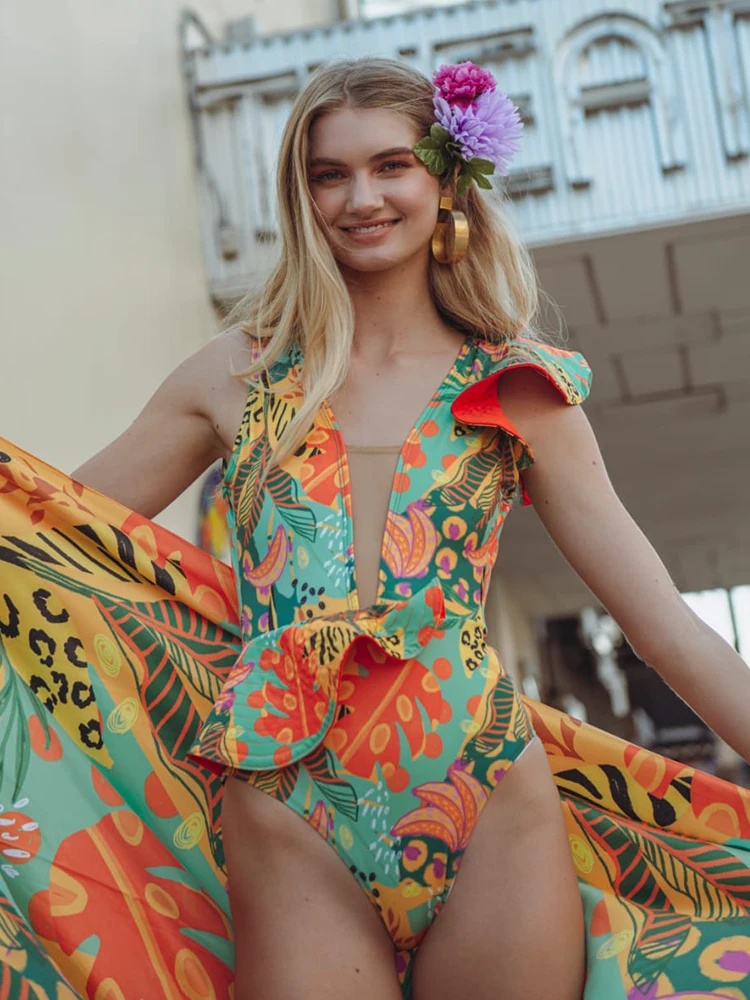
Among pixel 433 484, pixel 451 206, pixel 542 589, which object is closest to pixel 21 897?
pixel 433 484

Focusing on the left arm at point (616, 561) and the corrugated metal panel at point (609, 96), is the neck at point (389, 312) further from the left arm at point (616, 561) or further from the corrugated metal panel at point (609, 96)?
the corrugated metal panel at point (609, 96)

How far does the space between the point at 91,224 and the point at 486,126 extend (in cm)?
293

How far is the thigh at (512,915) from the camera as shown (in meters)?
1.59

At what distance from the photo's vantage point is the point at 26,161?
421 centimetres

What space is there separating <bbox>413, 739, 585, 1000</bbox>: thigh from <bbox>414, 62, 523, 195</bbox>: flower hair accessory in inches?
31.6

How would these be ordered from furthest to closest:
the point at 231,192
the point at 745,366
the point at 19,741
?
the point at 745,366
the point at 231,192
the point at 19,741

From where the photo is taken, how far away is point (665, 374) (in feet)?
23.2

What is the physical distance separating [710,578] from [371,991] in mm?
10821

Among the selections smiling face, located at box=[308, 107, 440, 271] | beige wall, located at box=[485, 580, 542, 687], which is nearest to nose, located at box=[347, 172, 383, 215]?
smiling face, located at box=[308, 107, 440, 271]

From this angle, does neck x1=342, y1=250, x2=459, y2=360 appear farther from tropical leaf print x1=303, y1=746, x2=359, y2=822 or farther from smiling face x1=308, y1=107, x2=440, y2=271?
tropical leaf print x1=303, y1=746, x2=359, y2=822

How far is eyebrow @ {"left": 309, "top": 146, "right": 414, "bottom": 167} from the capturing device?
1.88 metres

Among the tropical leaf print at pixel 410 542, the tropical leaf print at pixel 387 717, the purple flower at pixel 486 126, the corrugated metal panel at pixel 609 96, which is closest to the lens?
the tropical leaf print at pixel 387 717

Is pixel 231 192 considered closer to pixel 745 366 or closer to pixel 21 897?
pixel 745 366

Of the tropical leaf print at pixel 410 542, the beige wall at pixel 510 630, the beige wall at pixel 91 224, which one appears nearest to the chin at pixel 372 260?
the tropical leaf print at pixel 410 542
